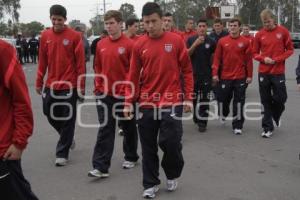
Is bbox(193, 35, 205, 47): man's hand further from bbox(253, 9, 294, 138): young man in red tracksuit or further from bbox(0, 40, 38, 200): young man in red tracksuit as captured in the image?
bbox(0, 40, 38, 200): young man in red tracksuit

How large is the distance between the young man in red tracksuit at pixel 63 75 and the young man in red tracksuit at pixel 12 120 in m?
3.14

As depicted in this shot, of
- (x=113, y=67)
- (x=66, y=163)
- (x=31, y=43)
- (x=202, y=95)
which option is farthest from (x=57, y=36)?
(x=31, y=43)

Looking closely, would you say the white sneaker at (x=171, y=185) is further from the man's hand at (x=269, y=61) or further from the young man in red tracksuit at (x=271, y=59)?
the man's hand at (x=269, y=61)

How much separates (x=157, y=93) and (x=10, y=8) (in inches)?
3045

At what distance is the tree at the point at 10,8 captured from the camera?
75375 millimetres

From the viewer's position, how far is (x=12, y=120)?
3.45m

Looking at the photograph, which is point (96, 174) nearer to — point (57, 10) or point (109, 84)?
point (109, 84)

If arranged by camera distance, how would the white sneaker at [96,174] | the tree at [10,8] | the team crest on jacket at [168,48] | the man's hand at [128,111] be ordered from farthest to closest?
the tree at [10,8], the white sneaker at [96,174], the man's hand at [128,111], the team crest on jacket at [168,48]

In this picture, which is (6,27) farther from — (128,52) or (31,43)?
(128,52)

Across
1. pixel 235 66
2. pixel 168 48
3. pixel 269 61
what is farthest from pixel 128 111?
pixel 235 66

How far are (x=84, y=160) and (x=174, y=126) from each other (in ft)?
6.91

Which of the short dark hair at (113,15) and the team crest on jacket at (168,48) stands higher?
the short dark hair at (113,15)

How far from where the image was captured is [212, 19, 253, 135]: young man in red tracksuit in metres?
8.48

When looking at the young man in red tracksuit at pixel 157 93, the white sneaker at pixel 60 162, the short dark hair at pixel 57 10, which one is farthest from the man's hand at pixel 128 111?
the short dark hair at pixel 57 10
